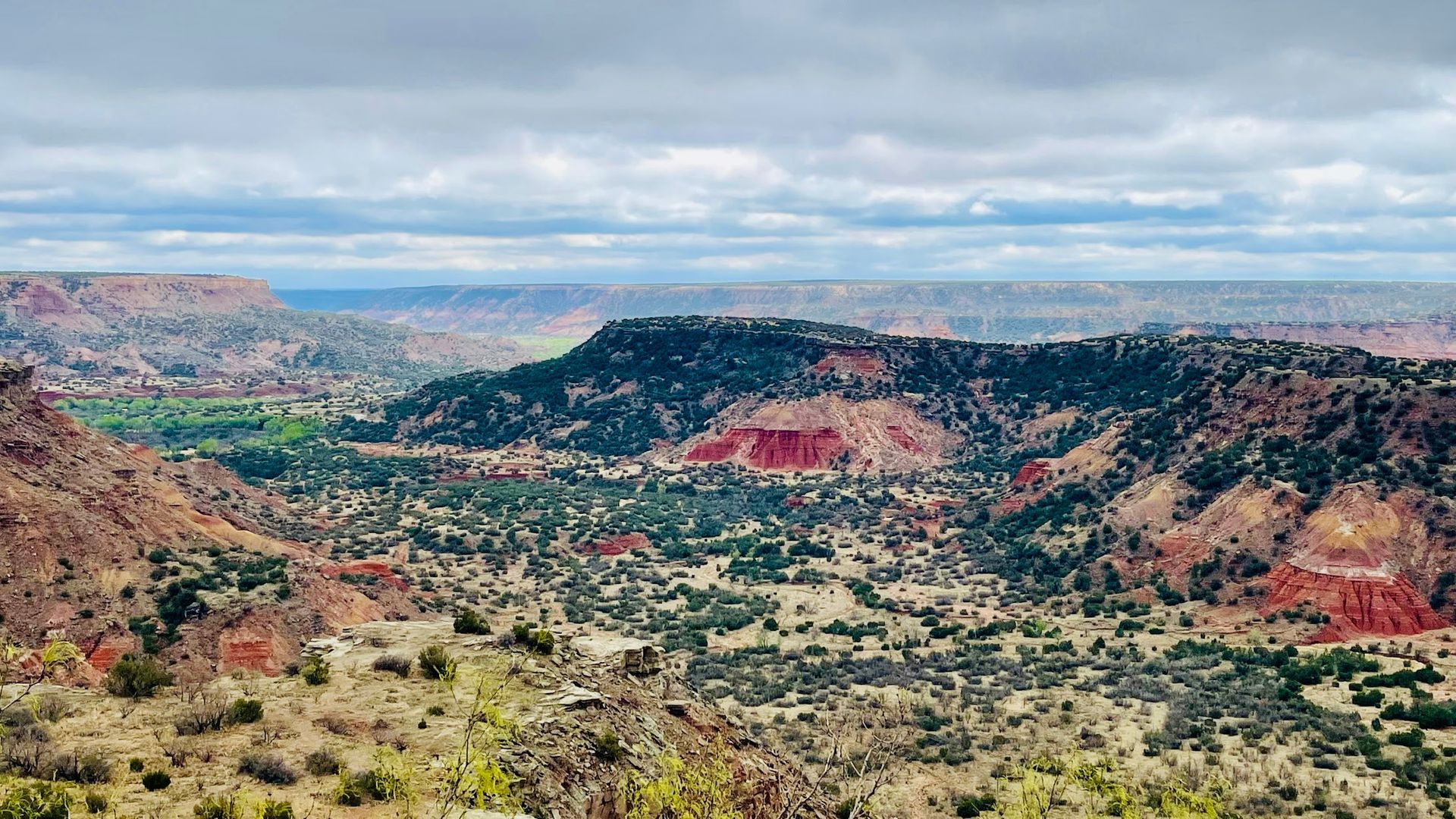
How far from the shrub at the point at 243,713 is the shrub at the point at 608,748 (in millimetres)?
7053

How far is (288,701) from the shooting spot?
73.9 ft

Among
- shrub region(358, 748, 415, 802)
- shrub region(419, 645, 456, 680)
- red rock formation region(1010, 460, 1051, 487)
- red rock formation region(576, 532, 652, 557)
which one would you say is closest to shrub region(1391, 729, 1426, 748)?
shrub region(419, 645, 456, 680)

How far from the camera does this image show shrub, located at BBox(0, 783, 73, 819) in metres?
14.9

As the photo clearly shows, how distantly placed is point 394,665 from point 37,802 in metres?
9.83

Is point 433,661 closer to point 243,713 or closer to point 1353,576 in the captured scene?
point 243,713

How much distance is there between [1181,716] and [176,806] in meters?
33.9

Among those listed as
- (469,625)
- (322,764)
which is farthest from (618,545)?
(322,764)

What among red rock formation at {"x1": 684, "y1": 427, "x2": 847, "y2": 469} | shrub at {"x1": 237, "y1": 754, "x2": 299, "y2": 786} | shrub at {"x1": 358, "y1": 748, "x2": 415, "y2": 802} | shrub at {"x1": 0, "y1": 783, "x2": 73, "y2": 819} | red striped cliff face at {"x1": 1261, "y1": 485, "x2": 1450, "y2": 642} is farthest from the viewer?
red rock formation at {"x1": 684, "y1": 427, "x2": 847, "y2": 469}

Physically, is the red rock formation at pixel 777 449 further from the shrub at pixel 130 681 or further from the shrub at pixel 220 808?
the shrub at pixel 220 808

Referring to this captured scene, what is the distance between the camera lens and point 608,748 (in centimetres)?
2156

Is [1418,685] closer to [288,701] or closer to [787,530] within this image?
[288,701]

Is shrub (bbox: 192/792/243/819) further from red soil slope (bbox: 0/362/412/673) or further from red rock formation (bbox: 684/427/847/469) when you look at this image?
red rock formation (bbox: 684/427/847/469)

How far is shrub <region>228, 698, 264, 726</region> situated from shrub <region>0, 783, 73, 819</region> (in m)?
4.58

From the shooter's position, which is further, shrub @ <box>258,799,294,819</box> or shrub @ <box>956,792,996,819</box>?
shrub @ <box>956,792,996,819</box>
